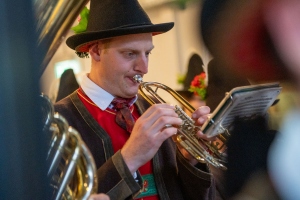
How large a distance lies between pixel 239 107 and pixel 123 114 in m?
0.58

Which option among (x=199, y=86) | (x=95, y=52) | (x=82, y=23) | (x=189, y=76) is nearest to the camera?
(x=95, y=52)

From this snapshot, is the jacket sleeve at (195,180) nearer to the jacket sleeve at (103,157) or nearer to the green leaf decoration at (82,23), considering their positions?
the jacket sleeve at (103,157)

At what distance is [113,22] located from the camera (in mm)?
1377

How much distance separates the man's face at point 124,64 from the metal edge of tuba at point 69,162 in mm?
601

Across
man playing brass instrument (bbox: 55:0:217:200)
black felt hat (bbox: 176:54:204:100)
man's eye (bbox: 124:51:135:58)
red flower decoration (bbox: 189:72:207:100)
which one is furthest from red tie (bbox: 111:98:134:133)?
black felt hat (bbox: 176:54:204:100)

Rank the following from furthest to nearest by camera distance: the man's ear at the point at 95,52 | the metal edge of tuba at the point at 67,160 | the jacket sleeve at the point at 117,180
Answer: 1. the man's ear at the point at 95,52
2. the jacket sleeve at the point at 117,180
3. the metal edge of tuba at the point at 67,160

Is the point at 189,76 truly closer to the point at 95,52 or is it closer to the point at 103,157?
the point at 95,52

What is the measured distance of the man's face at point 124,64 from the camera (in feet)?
4.53

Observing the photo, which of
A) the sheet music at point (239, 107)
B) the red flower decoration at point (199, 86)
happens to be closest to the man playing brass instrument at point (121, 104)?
the sheet music at point (239, 107)

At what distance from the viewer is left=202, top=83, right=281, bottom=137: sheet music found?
72 cm

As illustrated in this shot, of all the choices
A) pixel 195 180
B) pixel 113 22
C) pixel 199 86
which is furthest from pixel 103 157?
pixel 199 86

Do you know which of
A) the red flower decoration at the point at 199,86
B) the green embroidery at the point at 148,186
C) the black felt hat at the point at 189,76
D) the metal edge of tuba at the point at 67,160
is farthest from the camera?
the black felt hat at the point at 189,76

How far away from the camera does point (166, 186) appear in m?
1.35

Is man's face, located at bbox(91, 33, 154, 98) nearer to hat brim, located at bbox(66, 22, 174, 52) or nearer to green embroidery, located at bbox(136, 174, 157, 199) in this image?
hat brim, located at bbox(66, 22, 174, 52)
